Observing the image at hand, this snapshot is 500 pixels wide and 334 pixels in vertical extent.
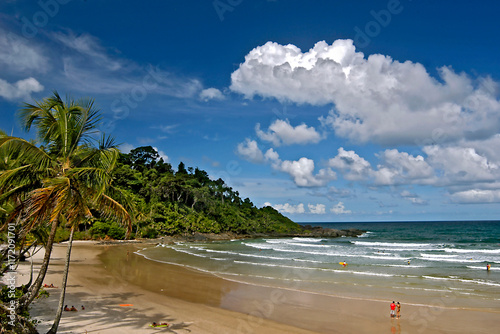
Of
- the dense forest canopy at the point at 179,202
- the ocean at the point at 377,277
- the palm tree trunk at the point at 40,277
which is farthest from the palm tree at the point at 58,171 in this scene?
the dense forest canopy at the point at 179,202

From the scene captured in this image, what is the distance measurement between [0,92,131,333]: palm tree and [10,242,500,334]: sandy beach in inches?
170

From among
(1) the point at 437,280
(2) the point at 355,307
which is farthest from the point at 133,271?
(1) the point at 437,280

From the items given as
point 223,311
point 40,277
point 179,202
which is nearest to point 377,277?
point 223,311

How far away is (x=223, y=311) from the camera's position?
14273 millimetres

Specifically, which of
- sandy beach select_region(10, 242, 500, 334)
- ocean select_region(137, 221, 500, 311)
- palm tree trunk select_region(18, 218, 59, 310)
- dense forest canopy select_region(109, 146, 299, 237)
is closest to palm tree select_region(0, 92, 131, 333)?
palm tree trunk select_region(18, 218, 59, 310)

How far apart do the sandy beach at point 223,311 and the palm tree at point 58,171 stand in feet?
14.2

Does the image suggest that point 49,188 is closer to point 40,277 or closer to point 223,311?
point 40,277

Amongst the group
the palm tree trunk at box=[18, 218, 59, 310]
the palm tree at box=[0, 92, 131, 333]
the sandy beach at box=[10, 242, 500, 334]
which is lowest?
the sandy beach at box=[10, 242, 500, 334]

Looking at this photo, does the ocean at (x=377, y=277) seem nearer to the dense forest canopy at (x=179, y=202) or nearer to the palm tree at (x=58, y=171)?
the palm tree at (x=58, y=171)

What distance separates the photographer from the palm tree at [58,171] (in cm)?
642

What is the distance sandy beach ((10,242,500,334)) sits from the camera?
11531mm

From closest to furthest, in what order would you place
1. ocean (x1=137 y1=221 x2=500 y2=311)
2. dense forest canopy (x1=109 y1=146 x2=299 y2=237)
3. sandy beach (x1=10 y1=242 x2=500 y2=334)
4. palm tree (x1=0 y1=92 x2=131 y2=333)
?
palm tree (x1=0 y1=92 x2=131 y2=333) < sandy beach (x1=10 y1=242 x2=500 y2=334) < ocean (x1=137 y1=221 x2=500 y2=311) < dense forest canopy (x1=109 y1=146 x2=299 y2=237)

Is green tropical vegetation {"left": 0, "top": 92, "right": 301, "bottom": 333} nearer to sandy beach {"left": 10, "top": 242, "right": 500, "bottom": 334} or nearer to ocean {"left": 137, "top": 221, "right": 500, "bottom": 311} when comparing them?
sandy beach {"left": 10, "top": 242, "right": 500, "bottom": 334}

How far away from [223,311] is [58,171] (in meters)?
9.65
